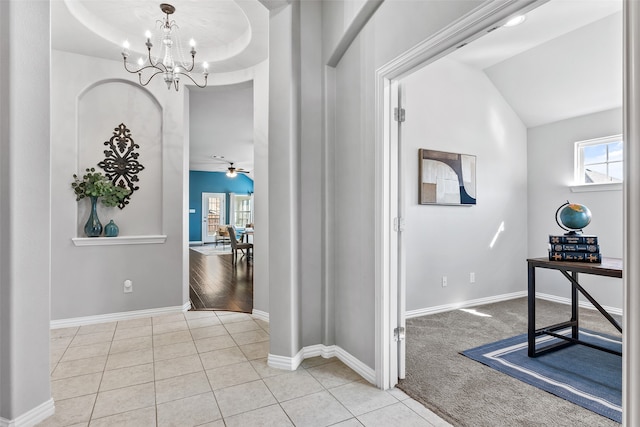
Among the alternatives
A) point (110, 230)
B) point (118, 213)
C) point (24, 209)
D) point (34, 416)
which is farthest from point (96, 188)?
point (34, 416)

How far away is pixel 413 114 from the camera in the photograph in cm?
363

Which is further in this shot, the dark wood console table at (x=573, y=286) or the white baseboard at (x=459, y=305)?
the white baseboard at (x=459, y=305)

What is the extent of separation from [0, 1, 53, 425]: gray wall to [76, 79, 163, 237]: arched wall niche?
187 cm

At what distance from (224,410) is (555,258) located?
252 centimetres

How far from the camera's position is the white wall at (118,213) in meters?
3.42

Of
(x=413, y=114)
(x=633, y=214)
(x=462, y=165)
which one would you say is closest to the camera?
(x=633, y=214)

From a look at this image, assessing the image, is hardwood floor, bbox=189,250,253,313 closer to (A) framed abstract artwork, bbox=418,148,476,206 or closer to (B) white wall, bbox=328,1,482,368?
(B) white wall, bbox=328,1,482,368

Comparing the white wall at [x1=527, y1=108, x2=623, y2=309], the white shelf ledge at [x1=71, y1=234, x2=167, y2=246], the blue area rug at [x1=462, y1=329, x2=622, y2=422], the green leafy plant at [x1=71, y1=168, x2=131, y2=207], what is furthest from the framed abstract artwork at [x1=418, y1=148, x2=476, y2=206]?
the green leafy plant at [x1=71, y1=168, x2=131, y2=207]

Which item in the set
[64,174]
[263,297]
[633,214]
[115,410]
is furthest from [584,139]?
[64,174]

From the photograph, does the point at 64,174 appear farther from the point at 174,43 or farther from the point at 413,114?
the point at 413,114

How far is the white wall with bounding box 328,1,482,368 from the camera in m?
2.11

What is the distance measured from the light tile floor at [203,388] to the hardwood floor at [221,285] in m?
1.15

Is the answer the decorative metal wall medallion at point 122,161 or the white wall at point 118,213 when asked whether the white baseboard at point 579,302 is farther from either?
the decorative metal wall medallion at point 122,161

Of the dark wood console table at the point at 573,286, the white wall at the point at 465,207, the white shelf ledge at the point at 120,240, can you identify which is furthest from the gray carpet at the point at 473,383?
the white shelf ledge at the point at 120,240
